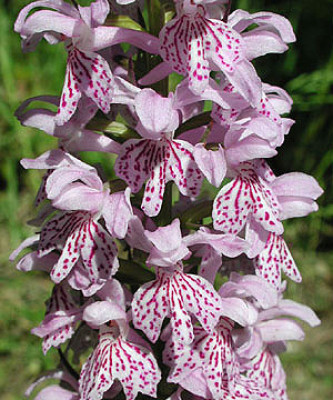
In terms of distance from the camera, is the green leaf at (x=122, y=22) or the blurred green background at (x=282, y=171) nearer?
the green leaf at (x=122, y=22)

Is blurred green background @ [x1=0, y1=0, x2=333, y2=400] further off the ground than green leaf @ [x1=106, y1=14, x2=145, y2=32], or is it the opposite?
green leaf @ [x1=106, y1=14, x2=145, y2=32]

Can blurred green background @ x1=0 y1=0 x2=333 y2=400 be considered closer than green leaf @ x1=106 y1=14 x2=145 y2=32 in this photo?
No

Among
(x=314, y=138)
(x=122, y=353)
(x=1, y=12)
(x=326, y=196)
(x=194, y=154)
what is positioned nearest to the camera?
(x=194, y=154)

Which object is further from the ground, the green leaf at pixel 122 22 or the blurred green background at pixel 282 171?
the green leaf at pixel 122 22

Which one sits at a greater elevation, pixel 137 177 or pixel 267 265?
pixel 137 177

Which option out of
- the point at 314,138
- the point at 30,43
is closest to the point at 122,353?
the point at 30,43

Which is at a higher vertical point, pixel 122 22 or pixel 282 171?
pixel 122 22

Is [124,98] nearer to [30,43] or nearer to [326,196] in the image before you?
[30,43]

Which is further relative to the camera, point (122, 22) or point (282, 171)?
point (282, 171)
